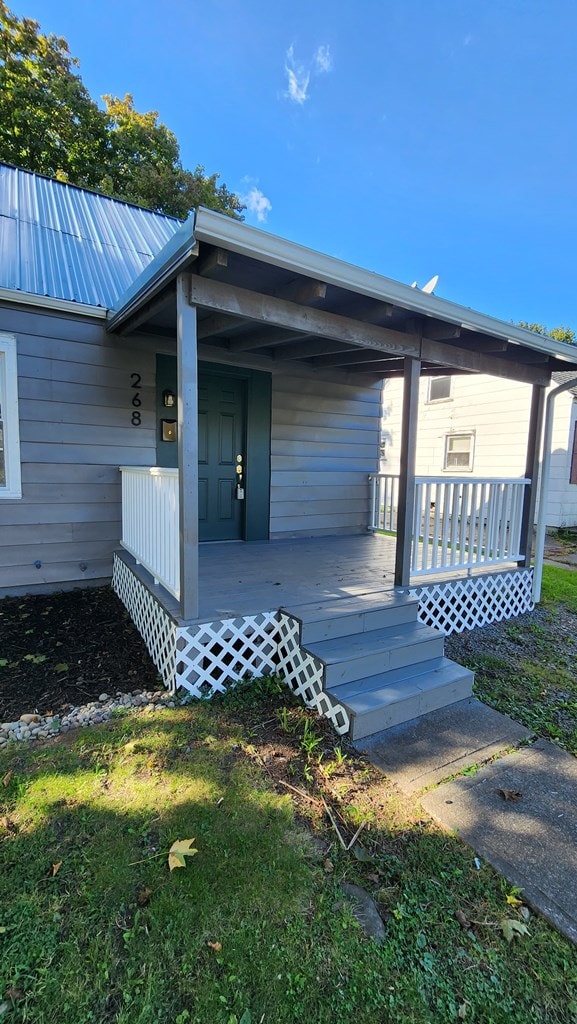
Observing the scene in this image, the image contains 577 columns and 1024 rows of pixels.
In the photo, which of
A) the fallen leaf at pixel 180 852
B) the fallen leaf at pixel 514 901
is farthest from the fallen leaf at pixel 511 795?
the fallen leaf at pixel 180 852

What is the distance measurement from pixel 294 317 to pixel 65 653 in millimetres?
2972

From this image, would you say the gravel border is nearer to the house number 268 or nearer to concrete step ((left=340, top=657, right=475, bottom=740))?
concrete step ((left=340, top=657, right=475, bottom=740))

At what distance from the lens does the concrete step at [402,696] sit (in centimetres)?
254

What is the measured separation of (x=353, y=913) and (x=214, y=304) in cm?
296

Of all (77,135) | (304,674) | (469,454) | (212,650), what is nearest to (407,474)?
(304,674)

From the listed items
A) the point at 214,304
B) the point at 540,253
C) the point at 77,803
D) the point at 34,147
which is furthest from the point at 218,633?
the point at 540,253

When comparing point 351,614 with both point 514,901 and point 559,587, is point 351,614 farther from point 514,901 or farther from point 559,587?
point 559,587

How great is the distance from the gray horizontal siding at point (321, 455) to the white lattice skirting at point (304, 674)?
9.33 feet

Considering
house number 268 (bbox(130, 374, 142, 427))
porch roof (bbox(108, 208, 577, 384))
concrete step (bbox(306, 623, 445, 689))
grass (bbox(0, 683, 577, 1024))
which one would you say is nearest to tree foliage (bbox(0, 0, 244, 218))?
house number 268 (bbox(130, 374, 142, 427))

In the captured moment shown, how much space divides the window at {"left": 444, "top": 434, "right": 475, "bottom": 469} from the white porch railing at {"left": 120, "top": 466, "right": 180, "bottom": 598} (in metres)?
8.61

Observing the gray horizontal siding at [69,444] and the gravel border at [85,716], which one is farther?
the gray horizontal siding at [69,444]

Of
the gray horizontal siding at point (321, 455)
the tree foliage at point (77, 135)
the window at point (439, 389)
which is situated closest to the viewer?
the gray horizontal siding at point (321, 455)

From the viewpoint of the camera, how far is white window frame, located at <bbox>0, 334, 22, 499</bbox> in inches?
161

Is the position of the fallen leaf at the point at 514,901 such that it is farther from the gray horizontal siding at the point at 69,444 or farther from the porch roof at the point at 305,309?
the gray horizontal siding at the point at 69,444
